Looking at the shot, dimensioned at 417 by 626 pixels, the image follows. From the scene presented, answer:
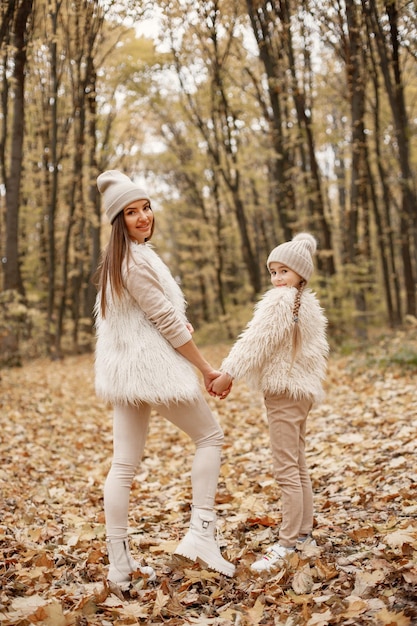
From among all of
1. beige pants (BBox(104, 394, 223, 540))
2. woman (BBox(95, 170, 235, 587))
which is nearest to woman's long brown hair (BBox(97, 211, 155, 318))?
woman (BBox(95, 170, 235, 587))

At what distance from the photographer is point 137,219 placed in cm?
330

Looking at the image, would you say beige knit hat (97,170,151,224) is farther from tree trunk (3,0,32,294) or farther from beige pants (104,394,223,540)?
tree trunk (3,0,32,294)

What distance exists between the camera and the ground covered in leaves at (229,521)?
110 inches

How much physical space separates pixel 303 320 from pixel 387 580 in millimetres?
1446

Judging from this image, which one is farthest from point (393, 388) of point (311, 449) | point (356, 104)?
point (356, 104)

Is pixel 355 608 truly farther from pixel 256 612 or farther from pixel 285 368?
pixel 285 368

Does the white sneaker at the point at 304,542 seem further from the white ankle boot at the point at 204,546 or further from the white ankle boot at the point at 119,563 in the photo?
the white ankle boot at the point at 119,563

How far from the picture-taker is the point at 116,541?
3188mm

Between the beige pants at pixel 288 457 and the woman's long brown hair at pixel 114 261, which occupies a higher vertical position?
the woman's long brown hair at pixel 114 261

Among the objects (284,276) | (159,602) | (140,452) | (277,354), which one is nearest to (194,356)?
(277,354)

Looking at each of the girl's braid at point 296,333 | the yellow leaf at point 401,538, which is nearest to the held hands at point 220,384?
the girl's braid at point 296,333

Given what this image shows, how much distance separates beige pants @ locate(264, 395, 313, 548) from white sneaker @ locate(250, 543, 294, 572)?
1.8 inches

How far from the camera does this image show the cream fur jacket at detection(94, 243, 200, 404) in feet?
10.4

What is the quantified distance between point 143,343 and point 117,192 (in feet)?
2.80
